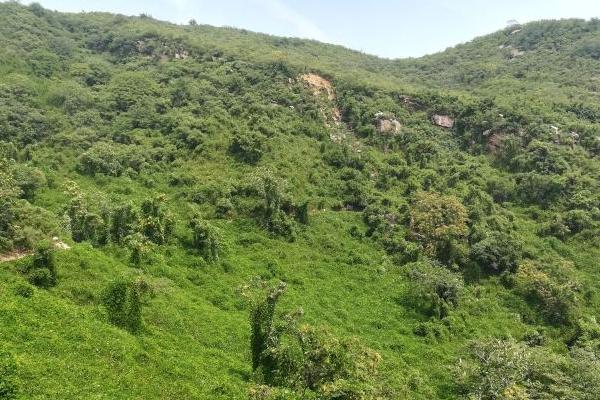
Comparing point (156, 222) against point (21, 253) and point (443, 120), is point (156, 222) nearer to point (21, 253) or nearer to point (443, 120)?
point (21, 253)

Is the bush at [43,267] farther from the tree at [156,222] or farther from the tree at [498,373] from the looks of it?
the tree at [498,373]

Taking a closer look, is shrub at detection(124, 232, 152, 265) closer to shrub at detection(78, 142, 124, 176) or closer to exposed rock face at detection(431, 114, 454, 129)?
shrub at detection(78, 142, 124, 176)

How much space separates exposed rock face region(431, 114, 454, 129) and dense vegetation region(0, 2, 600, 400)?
234mm

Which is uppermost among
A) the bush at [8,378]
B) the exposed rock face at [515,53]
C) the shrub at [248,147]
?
the exposed rock face at [515,53]

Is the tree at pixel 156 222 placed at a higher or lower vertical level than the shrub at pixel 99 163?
lower

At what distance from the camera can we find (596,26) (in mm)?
121000

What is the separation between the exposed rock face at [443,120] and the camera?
79750mm

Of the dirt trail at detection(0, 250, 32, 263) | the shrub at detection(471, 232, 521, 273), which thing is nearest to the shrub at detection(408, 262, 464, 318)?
Answer: the shrub at detection(471, 232, 521, 273)

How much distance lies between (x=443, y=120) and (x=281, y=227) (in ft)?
126

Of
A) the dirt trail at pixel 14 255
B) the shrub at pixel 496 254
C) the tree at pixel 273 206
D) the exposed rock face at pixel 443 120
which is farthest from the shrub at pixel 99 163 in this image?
the exposed rock face at pixel 443 120

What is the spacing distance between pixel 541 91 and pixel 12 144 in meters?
77.3

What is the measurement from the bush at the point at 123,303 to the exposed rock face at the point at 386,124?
1919 inches

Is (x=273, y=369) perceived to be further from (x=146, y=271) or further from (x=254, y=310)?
(x=146, y=271)

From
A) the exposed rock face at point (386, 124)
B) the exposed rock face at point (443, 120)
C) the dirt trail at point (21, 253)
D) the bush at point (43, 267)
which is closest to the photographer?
the bush at point (43, 267)
